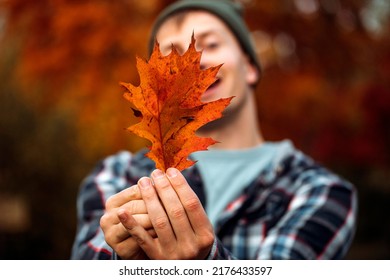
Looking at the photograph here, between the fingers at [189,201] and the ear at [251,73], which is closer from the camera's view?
the fingers at [189,201]

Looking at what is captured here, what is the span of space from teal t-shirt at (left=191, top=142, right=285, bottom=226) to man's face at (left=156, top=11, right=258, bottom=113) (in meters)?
0.15

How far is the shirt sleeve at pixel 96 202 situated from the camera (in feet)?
4.37

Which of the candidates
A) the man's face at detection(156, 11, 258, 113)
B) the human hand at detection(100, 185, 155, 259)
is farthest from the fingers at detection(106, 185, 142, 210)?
the man's face at detection(156, 11, 258, 113)

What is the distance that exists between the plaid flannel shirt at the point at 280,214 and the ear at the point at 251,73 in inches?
12.0

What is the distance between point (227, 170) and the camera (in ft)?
5.16

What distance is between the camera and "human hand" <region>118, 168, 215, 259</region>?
3.00 feet

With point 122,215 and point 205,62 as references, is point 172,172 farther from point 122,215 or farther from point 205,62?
point 205,62

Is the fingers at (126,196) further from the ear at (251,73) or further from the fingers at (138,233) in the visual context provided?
the ear at (251,73)

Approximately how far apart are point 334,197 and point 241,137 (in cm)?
33

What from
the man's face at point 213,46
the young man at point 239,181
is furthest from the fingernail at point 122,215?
the man's face at point 213,46

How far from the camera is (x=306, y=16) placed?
12.6 ft

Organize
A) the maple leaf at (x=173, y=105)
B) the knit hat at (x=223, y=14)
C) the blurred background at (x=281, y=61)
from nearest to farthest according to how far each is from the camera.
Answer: the maple leaf at (x=173, y=105) < the knit hat at (x=223, y=14) < the blurred background at (x=281, y=61)
